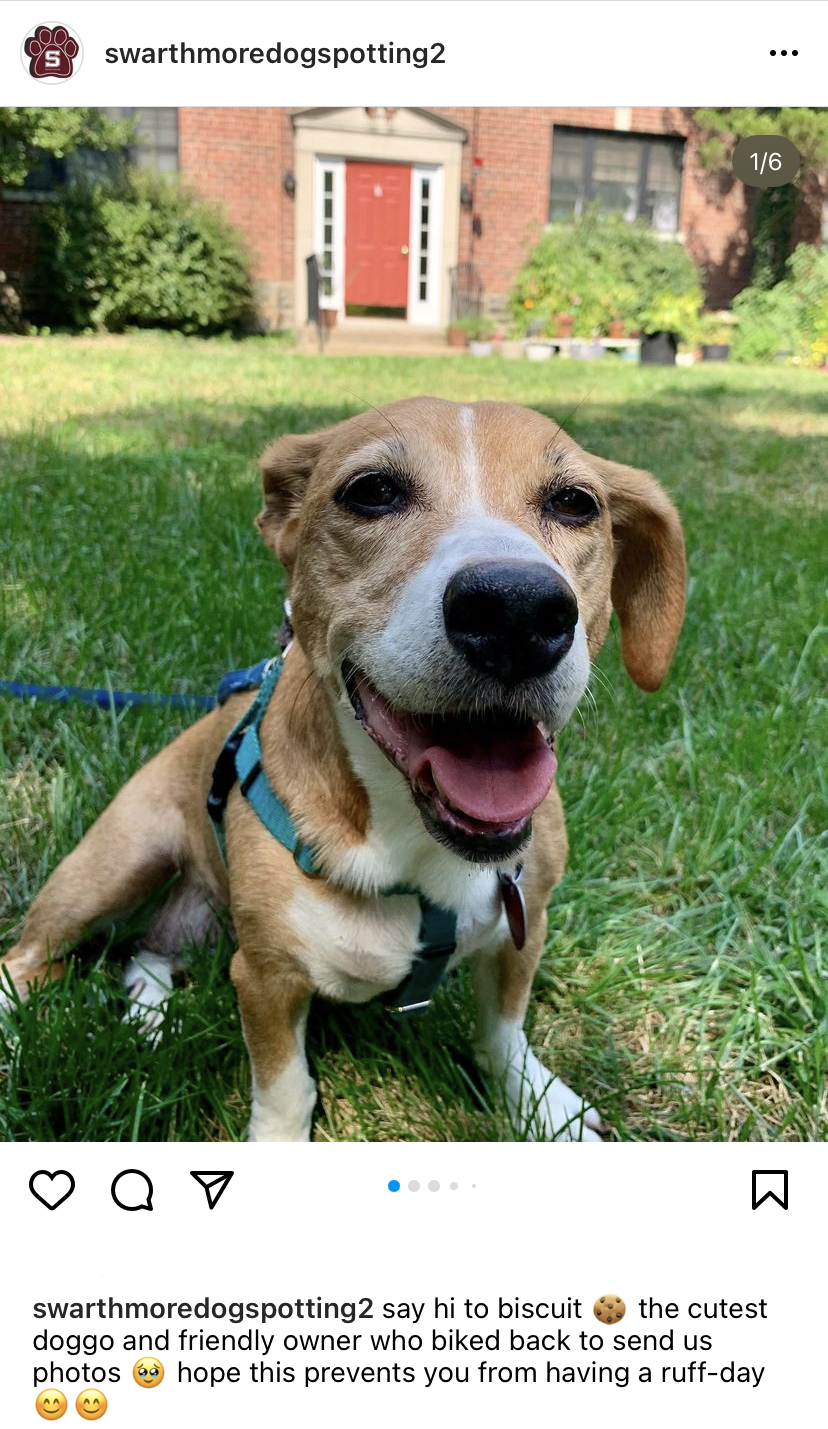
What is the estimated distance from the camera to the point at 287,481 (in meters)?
1.93

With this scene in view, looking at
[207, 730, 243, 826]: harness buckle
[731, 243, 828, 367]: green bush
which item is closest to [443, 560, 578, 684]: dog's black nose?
[207, 730, 243, 826]: harness buckle

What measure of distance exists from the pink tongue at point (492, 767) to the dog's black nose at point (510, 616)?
163mm

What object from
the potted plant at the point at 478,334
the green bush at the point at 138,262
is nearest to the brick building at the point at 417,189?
the potted plant at the point at 478,334

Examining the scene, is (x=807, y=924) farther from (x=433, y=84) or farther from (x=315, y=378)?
(x=315, y=378)

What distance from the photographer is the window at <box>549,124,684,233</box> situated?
2.65 meters

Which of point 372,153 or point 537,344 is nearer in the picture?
point 372,153
